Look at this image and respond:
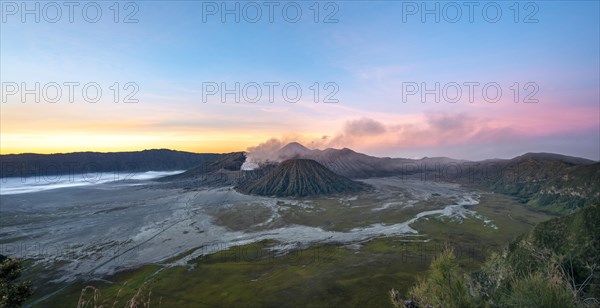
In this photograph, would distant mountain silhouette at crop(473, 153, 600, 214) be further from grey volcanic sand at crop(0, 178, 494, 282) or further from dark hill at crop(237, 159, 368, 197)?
dark hill at crop(237, 159, 368, 197)

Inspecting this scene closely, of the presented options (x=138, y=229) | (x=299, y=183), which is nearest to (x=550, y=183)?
(x=299, y=183)

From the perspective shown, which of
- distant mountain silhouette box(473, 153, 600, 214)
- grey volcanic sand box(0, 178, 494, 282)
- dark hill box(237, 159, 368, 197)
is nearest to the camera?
grey volcanic sand box(0, 178, 494, 282)

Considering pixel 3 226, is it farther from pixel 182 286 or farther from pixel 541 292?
pixel 541 292

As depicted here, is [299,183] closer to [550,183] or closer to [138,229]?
[138,229]

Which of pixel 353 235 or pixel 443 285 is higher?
pixel 443 285

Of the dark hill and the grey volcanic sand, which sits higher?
the dark hill

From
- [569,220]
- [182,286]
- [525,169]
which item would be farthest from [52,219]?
[525,169]

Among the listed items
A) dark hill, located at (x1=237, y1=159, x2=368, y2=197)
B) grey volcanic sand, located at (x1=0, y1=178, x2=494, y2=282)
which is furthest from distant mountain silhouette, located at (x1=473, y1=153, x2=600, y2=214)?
dark hill, located at (x1=237, y1=159, x2=368, y2=197)
